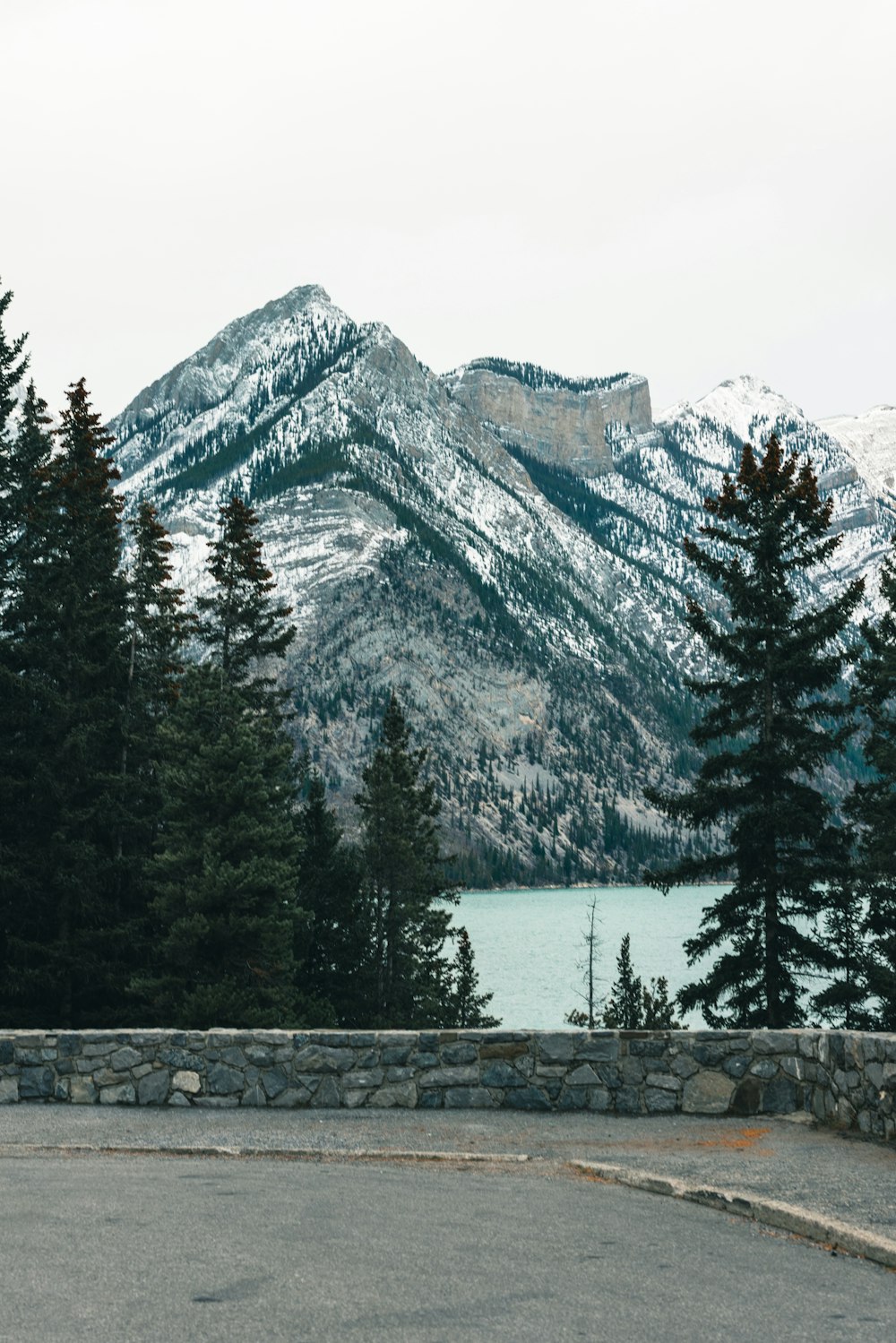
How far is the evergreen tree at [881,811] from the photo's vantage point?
28.8 meters

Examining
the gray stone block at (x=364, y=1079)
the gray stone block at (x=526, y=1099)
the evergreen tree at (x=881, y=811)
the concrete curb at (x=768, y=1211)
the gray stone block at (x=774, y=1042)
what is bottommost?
the gray stone block at (x=526, y=1099)

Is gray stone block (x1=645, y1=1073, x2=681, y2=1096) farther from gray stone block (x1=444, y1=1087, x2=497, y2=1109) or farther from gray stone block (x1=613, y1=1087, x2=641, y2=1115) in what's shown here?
gray stone block (x1=444, y1=1087, x2=497, y2=1109)

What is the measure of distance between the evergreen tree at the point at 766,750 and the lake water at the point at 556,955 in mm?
22333

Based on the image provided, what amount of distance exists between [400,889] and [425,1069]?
4657cm

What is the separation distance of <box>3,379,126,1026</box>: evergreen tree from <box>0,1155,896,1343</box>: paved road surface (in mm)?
23278

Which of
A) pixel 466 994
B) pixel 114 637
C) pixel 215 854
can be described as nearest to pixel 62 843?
pixel 215 854

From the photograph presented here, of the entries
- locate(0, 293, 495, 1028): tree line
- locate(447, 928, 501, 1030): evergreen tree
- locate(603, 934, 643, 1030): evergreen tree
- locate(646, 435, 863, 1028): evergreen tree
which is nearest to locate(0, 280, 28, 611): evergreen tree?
locate(0, 293, 495, 1028): tree line

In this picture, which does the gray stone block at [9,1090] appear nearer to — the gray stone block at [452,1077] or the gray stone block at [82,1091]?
the gray stone block at [82,1091]

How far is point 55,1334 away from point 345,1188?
15.9 ft

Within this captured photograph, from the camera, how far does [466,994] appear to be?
72562 millimetres

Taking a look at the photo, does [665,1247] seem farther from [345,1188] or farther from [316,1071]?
[316,1071]

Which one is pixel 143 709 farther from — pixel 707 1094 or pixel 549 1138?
pixel 549 1138

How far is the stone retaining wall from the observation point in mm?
14844

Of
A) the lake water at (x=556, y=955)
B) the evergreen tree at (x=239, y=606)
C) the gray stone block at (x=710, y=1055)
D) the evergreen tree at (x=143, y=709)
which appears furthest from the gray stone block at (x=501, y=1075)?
the lake water at (x=556, y=955)
